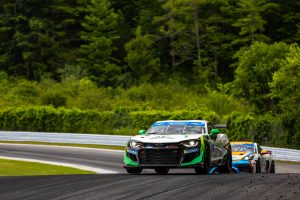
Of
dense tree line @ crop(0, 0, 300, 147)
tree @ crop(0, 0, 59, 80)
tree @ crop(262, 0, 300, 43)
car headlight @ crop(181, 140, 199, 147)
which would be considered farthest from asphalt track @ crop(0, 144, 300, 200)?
tree @ crop(0, 0, 59, 80)

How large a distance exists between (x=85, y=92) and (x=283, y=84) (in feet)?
69.6

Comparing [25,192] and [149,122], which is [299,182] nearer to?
[25,192]

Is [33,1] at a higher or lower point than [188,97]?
higher

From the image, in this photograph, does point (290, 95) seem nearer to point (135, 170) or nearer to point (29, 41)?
point (135, 170)

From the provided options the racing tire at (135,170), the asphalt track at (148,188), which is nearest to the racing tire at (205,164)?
the racing tire at (135,170)

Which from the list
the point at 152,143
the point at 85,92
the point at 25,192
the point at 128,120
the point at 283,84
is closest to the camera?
the point at 25,192

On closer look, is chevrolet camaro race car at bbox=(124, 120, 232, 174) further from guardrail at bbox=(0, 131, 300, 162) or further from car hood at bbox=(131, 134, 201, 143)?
guardrail at bbox=(0, 131, 300, 162)

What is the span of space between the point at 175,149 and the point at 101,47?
55.1 meters

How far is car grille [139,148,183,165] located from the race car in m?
5.61

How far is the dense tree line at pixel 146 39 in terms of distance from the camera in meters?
67.4

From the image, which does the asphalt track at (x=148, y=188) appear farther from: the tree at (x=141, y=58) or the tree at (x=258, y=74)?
the tree at (x=141, y=58)

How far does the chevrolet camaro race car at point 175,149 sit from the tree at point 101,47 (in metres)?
51.0

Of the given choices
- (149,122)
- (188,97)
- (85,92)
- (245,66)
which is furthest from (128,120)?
(188,97)

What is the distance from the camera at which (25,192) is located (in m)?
11.9
